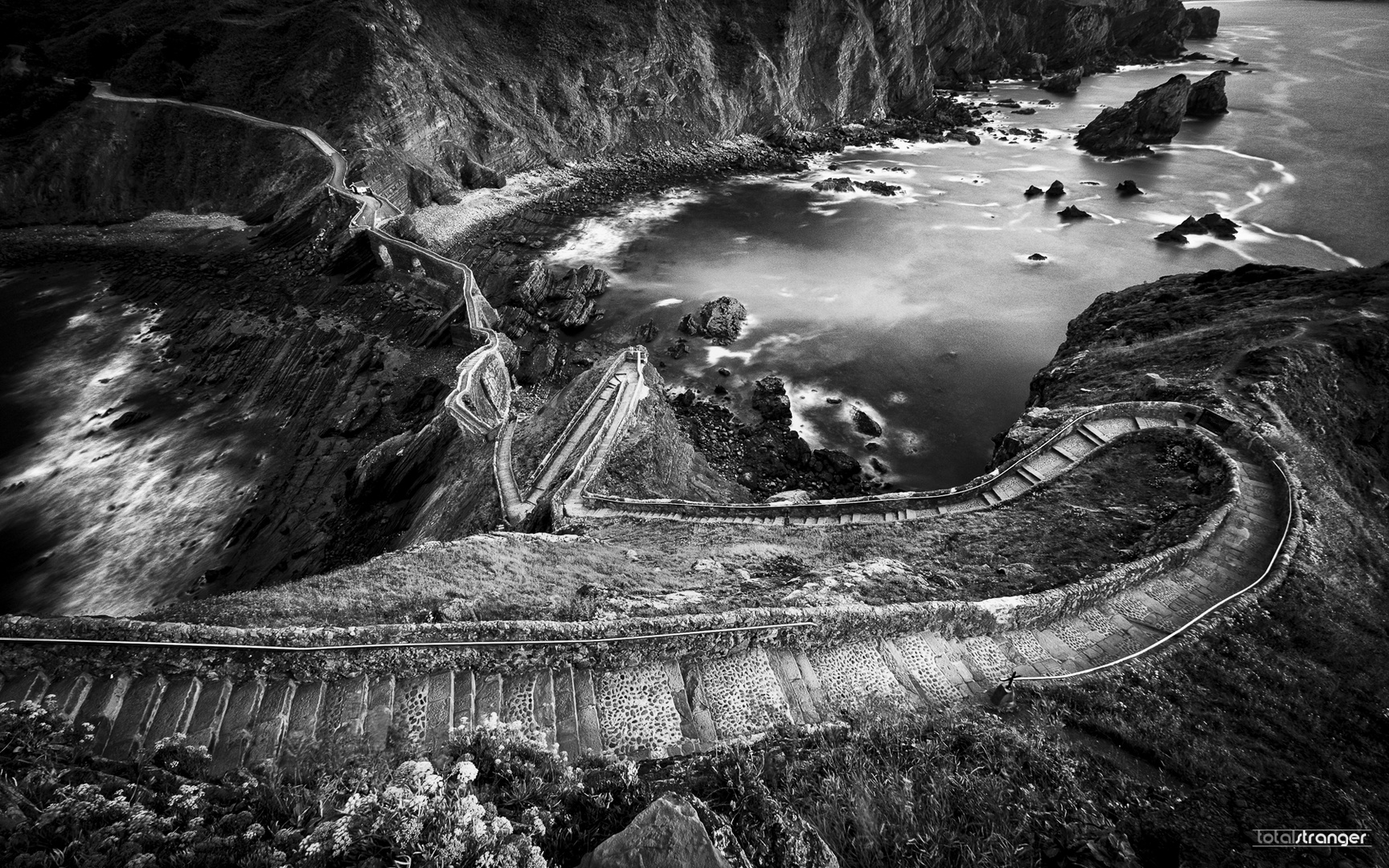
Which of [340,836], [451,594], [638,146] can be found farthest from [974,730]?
[638,146]

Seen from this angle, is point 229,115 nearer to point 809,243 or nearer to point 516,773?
point 809,243

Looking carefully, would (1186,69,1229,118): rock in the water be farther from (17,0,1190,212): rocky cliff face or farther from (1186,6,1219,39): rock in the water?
→ (1186,6,1219,39): rock in the water

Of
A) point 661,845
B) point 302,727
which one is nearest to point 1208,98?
point 661,845

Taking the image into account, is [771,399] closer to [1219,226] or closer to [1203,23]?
[1219,226]

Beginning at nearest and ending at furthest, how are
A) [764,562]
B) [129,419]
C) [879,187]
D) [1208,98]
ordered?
[764,562], [129,419], [879,187], [1208,98]

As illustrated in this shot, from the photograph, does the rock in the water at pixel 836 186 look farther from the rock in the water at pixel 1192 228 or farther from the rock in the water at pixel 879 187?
the rock in the water at pixel 1192 228

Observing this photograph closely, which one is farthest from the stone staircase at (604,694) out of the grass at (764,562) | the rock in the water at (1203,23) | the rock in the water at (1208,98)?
the rock in the water at (1203,23)
